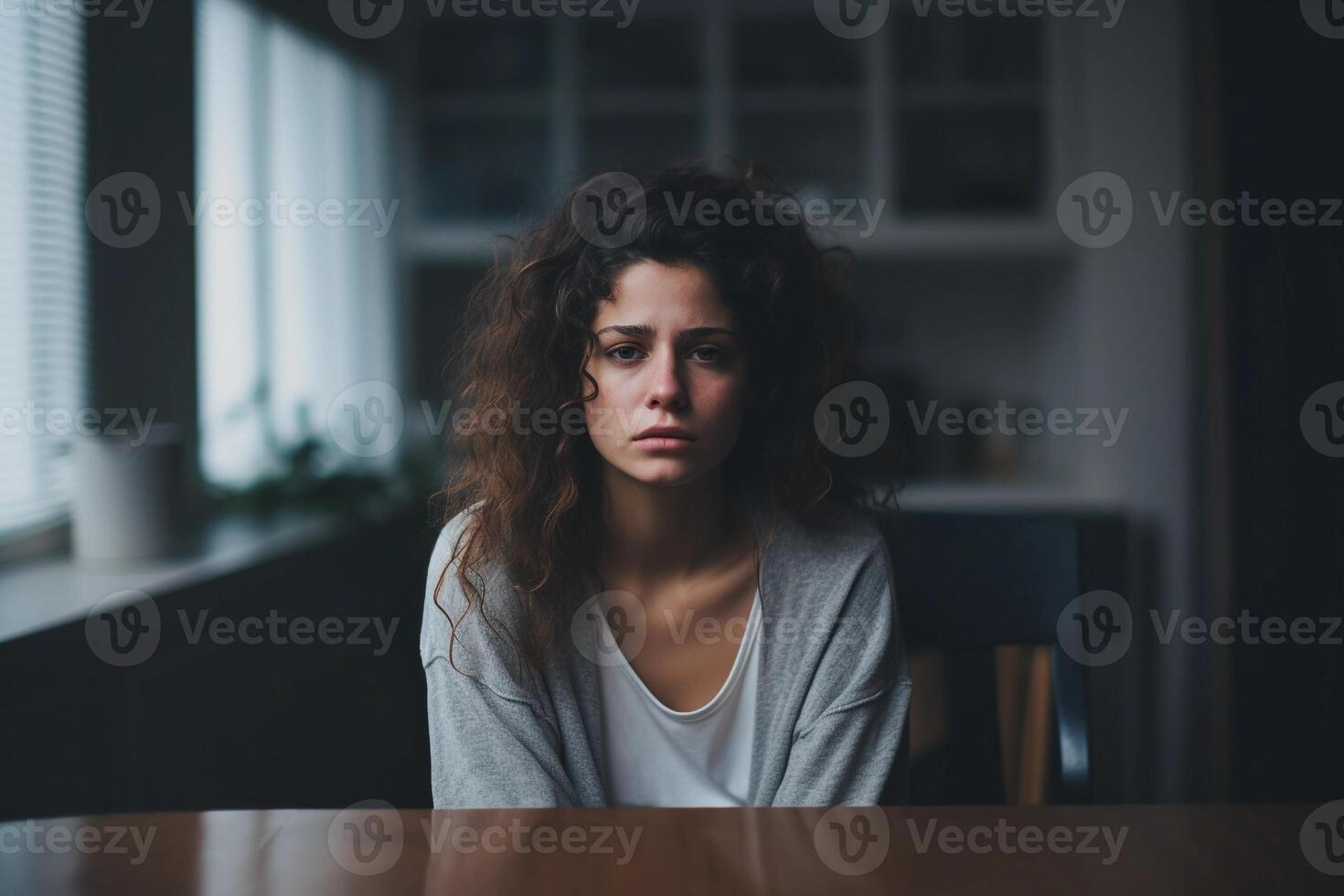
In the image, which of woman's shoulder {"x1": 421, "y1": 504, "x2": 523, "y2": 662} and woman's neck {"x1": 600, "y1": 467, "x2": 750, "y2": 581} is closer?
woman's shoulder {"x1": 421, "y1": 504, "x2": 523, "y2": 662}

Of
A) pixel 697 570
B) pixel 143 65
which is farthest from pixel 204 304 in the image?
pixel 697 570

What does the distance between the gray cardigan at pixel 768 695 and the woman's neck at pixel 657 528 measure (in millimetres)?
82

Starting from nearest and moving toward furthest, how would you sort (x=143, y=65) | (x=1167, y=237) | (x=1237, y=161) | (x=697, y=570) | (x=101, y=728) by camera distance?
(x=697, y=570) < (x=101, y=728) < (x=143, y=65) < (x=1237, y=161) < (x=1167, y=237)

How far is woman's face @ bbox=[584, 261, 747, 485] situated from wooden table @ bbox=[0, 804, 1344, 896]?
39 cm

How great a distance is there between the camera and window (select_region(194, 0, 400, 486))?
1902 mm

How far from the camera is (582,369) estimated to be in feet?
3.50

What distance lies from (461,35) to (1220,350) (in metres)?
2.04

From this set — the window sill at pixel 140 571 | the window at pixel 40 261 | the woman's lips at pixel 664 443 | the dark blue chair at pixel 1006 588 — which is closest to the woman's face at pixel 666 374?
the woman's lips at pixel 664 443

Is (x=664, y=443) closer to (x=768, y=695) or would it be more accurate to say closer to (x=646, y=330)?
(x=646, y=330)

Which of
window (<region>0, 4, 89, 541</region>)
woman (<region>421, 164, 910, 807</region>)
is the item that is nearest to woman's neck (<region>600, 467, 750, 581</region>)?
woman (<region>421, 164, 910, 807</region>)

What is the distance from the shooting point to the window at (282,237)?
1.90 meters

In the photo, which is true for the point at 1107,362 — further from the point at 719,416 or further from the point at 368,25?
the point at 368,25

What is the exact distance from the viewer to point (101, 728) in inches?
49.8

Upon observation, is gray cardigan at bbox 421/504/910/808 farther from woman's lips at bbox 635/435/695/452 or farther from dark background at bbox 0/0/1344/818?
dark background at bbox 0/0/1344/818
